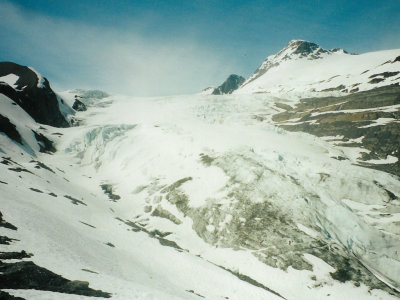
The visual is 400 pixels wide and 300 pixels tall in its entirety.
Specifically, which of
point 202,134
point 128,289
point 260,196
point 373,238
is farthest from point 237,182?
point 128,289

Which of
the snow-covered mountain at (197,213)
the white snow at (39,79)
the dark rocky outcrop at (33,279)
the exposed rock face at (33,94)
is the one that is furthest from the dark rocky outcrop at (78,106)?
the dark rocky outcrop at (33,279)

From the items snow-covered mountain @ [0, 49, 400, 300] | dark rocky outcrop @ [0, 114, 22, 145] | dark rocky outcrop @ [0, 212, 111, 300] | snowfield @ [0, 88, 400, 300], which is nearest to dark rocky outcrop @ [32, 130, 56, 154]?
snow-covered mountain @ [0, 49, 400, 300]

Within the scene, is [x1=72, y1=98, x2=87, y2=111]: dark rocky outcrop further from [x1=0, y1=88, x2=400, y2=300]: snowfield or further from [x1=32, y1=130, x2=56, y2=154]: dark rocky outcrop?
[x1=0, y1=88, x2=400, y2=300]: snowfield

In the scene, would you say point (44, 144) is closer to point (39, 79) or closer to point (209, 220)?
point (39, 79)

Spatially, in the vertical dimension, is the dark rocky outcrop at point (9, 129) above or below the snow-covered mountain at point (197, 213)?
above

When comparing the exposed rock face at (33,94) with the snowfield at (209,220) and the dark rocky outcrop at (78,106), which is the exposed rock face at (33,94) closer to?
the snowfield at (209,220)
